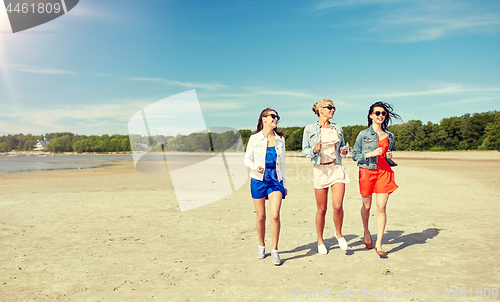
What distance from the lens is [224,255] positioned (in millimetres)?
5090

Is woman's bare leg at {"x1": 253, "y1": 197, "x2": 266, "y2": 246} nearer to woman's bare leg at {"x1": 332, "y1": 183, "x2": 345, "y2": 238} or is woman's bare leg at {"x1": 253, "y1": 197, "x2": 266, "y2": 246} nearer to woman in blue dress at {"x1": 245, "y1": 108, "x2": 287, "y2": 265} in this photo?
woman in blue dress at {"x1": 245, "y1": 108, "x2": 287, "y2": 265}

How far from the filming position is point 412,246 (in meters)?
5.44

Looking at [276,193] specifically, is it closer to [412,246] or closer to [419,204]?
[412,246]

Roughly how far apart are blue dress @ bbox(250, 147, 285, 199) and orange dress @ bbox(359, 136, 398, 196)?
1359 mm

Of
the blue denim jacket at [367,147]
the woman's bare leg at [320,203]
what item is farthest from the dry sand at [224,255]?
the blue denim jacket at [367,147]

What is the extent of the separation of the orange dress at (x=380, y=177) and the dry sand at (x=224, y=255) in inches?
40.4

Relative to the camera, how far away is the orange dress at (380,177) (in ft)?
15.9

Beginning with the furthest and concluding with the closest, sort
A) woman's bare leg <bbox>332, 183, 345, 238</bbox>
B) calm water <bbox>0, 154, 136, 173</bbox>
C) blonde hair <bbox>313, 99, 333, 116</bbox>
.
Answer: calm water <bbox>0, 154, 136, 173</bbox>
blonde hair <bbox>313, 99, 333, 116</bbox>
woman's bare leg <bbox>332, 183, 345, 238</bbox>

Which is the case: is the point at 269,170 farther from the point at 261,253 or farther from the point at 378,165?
the point at 378,165

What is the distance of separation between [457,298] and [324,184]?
2.04 metres

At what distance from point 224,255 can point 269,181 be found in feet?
4.93

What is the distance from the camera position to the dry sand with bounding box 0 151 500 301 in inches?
149

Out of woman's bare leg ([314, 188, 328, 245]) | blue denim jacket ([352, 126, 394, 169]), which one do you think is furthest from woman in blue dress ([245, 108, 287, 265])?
blue denim jacket ([352, 126, 394, 169])

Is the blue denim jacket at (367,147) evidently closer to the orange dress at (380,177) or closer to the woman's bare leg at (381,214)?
the orange dress at (380,177)
